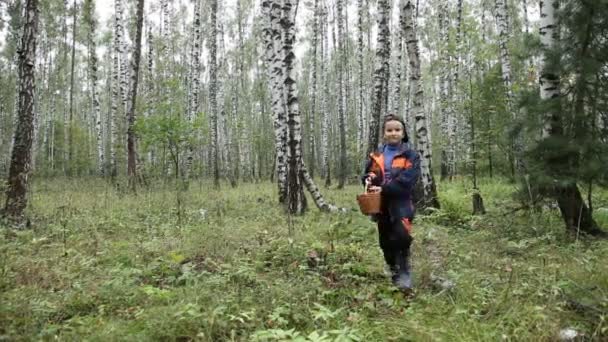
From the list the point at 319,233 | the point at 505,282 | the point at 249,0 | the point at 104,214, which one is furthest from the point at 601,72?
the point at 249,0

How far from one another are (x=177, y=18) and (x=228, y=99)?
11.6 m

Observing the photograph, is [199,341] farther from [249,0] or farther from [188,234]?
[249,0]

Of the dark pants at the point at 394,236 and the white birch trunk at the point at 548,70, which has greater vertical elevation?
the white birch trunk at the point at 548,70

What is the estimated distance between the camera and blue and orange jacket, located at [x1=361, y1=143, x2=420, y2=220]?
4473mm

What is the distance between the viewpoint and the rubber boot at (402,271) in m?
4.59

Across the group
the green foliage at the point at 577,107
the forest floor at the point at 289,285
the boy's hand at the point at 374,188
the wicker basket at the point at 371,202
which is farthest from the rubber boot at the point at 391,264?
the green foliage at the point at 577,107

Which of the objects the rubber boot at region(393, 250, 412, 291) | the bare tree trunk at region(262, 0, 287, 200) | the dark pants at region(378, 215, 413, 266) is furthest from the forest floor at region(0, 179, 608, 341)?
the bare tree trunk at region(262, 0, 287, 200)

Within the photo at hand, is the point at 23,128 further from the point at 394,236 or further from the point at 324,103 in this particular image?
the point at 324,103

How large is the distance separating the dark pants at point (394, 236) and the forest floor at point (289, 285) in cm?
36

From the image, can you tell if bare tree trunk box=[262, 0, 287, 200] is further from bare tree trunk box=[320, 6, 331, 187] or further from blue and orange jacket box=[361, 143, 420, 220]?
bare tree trunk box=[320, 6, 331, 187]

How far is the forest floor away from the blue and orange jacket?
798mm

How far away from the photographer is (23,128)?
7824 mm

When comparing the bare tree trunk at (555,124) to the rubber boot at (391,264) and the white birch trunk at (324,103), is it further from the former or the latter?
the white birch trunk at (324,103)

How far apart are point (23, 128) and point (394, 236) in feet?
22.5
